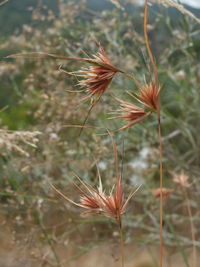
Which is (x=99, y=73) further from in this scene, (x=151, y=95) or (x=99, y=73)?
(x=151, y=95)

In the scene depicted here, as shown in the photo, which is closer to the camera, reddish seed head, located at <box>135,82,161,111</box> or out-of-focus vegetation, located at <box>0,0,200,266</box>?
reddish seed head, located at <box>135,82,161,111</box>

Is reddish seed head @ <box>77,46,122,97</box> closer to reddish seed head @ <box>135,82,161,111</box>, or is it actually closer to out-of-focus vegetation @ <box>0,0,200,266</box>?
reddish seed head @ <box>135,82,161,111</box>

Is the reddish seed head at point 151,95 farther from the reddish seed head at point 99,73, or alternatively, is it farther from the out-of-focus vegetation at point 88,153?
the out-of-focus vegetation at point 88,153

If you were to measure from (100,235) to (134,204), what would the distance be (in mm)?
330

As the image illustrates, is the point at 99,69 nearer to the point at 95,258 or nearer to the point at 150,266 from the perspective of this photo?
the point at 95,258

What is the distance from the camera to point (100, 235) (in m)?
3.14

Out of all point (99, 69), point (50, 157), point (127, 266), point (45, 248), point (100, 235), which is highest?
point (99, 69)

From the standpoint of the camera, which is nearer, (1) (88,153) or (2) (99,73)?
(2) (99,73)

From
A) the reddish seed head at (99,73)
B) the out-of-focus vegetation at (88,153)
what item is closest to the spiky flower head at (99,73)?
the reddish seed head at (99,73)

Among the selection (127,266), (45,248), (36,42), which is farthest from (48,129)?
(36,42)

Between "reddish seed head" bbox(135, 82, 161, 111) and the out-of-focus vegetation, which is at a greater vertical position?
"reddish seed head" bbox(135, 82, 161, 111)

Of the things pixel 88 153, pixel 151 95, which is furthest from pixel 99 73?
pixel 88 153

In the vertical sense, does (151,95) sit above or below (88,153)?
above

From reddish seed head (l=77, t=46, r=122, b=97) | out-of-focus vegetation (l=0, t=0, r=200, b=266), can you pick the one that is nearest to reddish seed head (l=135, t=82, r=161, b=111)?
reddish seed head (l=77, t=46, r=122, b=97)
